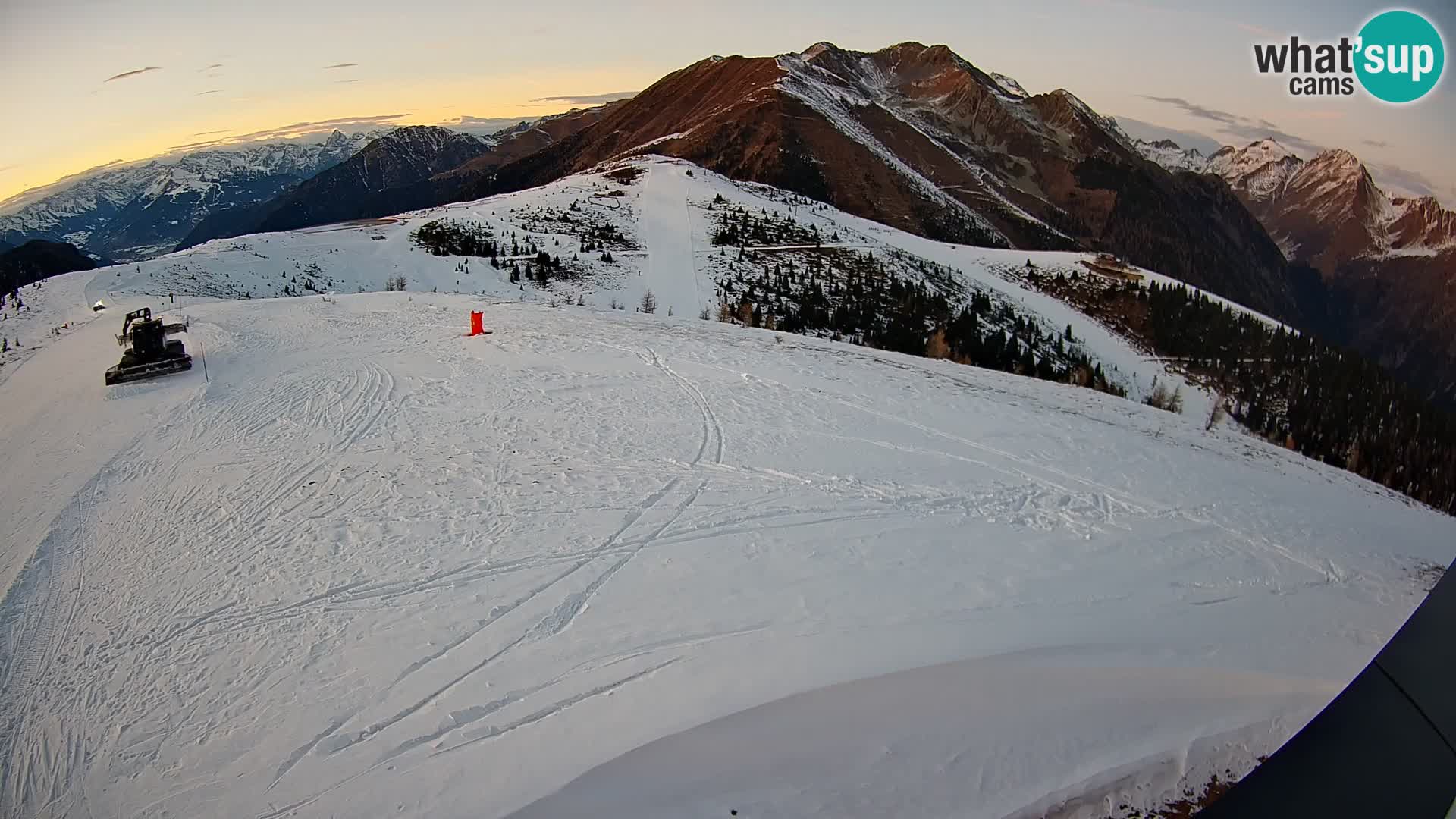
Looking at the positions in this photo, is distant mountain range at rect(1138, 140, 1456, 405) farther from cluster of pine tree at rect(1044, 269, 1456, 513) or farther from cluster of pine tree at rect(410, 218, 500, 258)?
cluster of pine tree at rect(410, 218, 500, 258)

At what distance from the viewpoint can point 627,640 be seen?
451cm

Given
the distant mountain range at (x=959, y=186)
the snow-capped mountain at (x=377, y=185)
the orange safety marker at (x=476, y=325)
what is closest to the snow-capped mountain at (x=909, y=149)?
the distant mountain range at (x=959, y=186)

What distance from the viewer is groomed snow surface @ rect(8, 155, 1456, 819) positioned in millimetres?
3172

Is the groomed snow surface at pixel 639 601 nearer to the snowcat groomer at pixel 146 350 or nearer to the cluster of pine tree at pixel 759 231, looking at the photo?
the snowcat groomer at pixel 146 350

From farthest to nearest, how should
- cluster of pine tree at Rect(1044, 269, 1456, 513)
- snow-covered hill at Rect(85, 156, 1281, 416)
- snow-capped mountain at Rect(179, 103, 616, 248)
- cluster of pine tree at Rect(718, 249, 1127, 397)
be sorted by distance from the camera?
snow-capped mountain at Rect(179, 103, 616, 248) < snow-covered hill at Rect(85, 156, 1281, 416) < cluster of pine tree at Rect(718, 249, 1127, 397) < cluster of pine tree at Rect(1044, 269, 1456, 513)

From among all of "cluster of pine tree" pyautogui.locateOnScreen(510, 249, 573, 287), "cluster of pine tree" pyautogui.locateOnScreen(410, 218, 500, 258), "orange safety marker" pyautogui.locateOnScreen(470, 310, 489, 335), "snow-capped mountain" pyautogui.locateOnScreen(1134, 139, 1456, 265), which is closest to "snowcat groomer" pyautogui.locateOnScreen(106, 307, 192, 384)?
"orange safety marker" pyautogui.locateOnScreen(470, 310, 489, 335)

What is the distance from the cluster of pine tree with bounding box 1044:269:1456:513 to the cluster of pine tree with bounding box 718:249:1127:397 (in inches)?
493

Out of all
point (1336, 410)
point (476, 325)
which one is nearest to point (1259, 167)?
point (1336, 410)

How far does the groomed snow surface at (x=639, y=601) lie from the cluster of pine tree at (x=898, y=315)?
1090 cm

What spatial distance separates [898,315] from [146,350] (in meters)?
21.9

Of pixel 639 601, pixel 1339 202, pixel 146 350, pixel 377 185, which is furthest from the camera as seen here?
pixel 377 185

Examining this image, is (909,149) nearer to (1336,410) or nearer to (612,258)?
(612,258)

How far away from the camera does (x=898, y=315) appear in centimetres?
2547

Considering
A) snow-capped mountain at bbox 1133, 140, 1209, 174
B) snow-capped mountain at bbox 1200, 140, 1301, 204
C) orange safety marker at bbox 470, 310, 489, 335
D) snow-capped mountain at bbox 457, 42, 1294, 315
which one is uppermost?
snow-capped mountain at bbox 457, 42, 1294, 315
